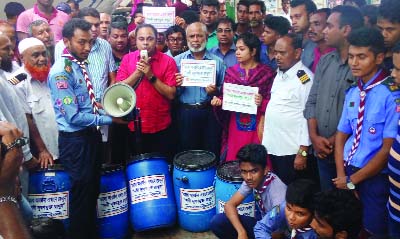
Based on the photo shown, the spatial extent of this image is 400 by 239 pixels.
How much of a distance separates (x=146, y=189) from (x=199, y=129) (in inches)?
40.3

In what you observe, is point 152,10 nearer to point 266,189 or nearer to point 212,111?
point 212,111

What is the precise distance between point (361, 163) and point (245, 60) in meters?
1.91

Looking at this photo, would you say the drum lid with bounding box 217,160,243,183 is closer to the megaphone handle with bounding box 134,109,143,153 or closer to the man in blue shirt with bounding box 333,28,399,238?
the megaphone handle with bounding box 134,109,143,153

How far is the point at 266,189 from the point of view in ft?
12.2

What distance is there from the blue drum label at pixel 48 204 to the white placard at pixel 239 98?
196 centimetres

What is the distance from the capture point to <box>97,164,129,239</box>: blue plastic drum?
4625mm

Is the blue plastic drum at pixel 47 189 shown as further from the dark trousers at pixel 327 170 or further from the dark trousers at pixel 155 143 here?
the dark trousers at pixel 327 170

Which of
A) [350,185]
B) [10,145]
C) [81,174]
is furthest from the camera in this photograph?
[81,174]

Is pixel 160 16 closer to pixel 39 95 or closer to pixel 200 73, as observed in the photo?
pixel 200 73

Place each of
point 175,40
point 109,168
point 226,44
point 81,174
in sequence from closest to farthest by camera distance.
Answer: point 81,174, point 109,168, point 226,44, point 175,40

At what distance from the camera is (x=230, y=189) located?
173 inches

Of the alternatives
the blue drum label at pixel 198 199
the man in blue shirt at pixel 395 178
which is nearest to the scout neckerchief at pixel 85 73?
the blue drum label at pixel 198 199

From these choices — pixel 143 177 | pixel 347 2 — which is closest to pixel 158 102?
pixel 143 177

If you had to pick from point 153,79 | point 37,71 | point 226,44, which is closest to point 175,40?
point 226,44
